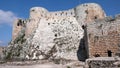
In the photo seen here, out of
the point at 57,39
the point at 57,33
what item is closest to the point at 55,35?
the point at 57,33

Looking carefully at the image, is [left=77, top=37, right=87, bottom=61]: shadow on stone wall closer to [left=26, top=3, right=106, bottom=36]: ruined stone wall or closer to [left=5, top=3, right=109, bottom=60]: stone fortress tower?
[left=5, top=3, right=109, bottom=60]: stone fortress tower

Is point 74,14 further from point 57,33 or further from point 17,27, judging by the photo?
point 17,27

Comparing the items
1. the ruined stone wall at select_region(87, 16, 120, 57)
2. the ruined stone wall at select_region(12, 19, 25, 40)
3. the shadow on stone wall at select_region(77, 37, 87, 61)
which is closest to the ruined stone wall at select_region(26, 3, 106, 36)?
the ruined stone wall at select_region(12, 19, 25, 40)

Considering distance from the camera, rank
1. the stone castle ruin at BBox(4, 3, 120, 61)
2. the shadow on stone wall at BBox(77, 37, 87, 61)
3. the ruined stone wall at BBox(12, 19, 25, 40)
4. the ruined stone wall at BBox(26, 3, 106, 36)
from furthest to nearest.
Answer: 1. the ruined stone wall at BBox(12, 19, 25, 40)
2. the ruined stone wall at BBox(26, 3, 106, 36)
3. the stone castle ruin at BBox(4, 3, 120, 61)
4. the shadow on stone wall at BBox(77, 37, 87, 61)

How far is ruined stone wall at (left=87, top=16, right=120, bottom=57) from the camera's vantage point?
48.8ft

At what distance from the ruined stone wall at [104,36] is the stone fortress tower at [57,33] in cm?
729

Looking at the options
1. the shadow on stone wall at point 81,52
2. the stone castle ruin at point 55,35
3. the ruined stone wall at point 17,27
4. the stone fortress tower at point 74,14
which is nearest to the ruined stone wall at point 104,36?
the stone castle ruin at point 55,35

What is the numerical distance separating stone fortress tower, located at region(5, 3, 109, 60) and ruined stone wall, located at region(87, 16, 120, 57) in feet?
23.9

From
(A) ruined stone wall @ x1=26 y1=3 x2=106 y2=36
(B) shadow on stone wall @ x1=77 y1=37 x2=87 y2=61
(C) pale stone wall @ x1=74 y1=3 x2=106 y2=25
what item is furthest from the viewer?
(A) ruined stone wall @ x1=26 y1=3 x2=106 y2=36

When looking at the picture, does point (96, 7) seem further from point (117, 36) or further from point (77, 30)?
point (117, 36)

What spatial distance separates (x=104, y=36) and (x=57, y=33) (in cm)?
1394

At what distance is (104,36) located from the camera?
15492 mm

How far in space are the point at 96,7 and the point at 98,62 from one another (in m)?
20.7

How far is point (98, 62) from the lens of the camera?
816 centimetres
